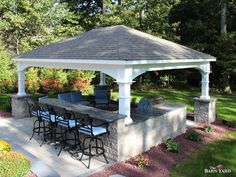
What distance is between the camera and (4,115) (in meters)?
12.8

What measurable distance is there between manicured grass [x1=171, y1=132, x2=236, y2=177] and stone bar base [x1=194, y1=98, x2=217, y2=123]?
2058 millimetres

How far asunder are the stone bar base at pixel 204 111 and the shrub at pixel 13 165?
8.43 metres

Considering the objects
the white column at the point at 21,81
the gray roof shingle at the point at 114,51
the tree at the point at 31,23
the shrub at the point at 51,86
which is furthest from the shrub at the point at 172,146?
the tree at the point at 31,23

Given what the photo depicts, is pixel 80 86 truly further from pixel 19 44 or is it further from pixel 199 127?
pixel 199 127

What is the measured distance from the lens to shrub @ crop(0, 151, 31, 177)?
5.00 metres

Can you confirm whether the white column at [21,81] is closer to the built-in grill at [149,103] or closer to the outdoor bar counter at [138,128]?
the outdoor bar counter at [138,128]

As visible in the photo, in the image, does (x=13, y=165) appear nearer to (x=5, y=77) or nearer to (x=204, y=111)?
(x=204, y=111)

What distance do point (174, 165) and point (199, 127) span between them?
4000mm

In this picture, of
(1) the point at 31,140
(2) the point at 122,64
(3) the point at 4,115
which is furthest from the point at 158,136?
(3) the point at 4,115

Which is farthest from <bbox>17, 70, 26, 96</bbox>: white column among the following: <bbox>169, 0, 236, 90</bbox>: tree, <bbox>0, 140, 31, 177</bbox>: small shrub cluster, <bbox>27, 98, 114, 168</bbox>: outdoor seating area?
<bbox>169, 0, 236, 90</bbox>: tree

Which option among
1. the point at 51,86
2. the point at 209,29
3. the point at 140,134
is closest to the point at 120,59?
the point at 140,134

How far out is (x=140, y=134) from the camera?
27.6 feet

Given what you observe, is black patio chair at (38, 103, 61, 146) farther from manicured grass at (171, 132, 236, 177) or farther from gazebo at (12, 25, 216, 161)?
manicured grass at (171, 132, 236, 177)

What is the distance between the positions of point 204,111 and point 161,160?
4666 millimetres
